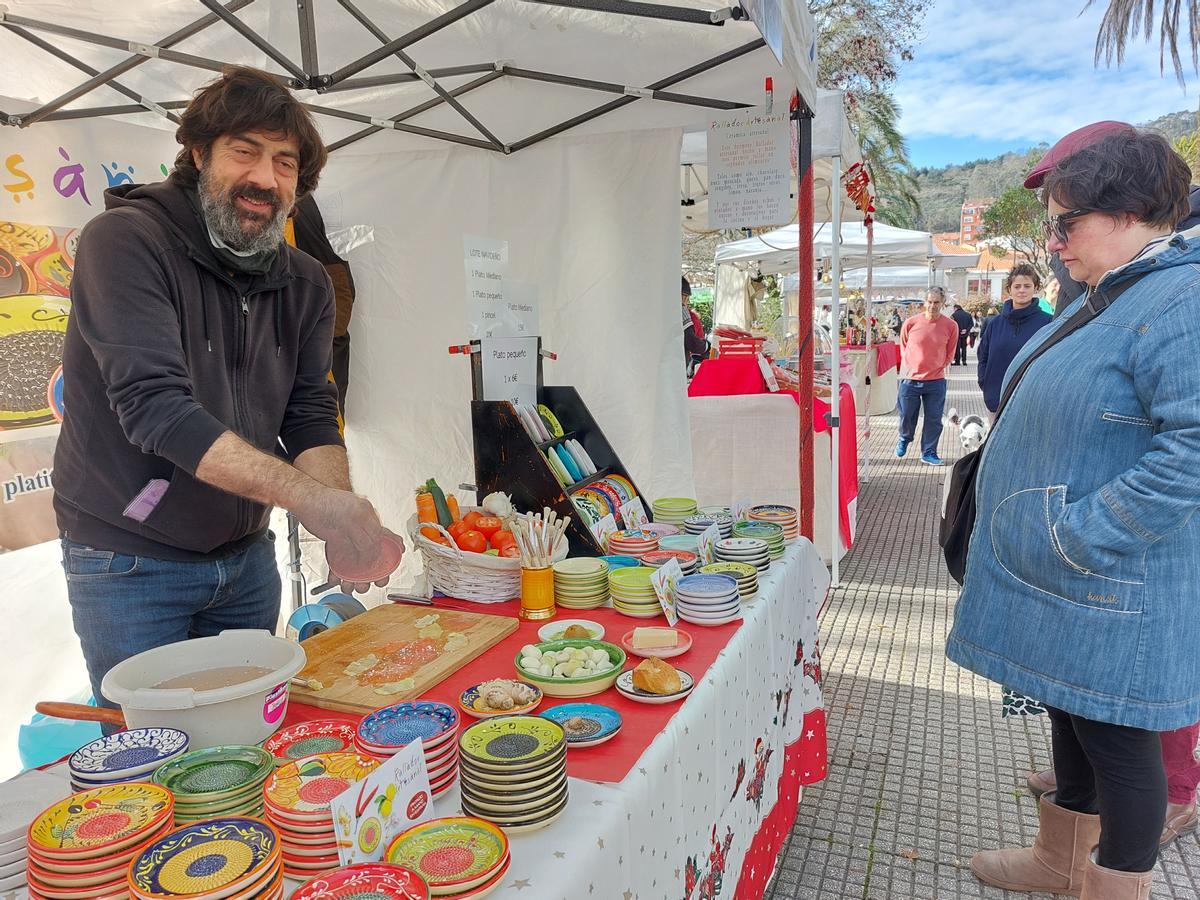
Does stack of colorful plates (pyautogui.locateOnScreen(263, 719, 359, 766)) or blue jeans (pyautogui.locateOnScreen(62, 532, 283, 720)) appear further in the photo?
blue jeans (pyautogui.locateOnScreen(62, 532, 283, 720))

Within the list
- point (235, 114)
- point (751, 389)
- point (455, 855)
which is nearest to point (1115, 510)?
point (455, 855)

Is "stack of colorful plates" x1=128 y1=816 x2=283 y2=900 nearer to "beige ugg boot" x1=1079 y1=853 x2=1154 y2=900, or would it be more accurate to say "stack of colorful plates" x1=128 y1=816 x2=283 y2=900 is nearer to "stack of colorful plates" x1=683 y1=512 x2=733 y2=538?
"stack of colorful plates" x1=683 y1=512 x2=733 y2=538

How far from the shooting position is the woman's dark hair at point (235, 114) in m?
1.63

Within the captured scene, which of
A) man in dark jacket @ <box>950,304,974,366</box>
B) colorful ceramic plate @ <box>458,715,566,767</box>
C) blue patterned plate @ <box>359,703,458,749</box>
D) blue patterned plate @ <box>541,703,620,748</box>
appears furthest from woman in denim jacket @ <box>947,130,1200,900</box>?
man in dark jacket @ <box>950,304,974,366</box>

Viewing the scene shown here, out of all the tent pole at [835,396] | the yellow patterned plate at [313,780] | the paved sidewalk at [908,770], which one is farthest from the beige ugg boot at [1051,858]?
the tent pole at [835,396]

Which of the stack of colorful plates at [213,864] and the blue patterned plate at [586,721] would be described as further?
the blue patterned plate at [586,721]

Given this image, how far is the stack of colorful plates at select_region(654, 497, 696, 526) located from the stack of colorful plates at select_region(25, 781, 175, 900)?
1834mm

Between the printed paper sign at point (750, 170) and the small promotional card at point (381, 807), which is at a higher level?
the printed paper sign at point (750, 170)

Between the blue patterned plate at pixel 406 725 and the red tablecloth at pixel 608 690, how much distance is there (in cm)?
14

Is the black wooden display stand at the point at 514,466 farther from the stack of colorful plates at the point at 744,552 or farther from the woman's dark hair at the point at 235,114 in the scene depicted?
the woman's dark hair at the point at 235,114

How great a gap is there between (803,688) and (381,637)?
1.35 meters

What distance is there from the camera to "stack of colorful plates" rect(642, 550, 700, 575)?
208cm

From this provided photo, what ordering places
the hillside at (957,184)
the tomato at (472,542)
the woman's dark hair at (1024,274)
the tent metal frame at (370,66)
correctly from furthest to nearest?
the hillside at (957,184) < the woman's dark hair at (1024,274) < the tent metal frame at (370,66) < the tomato at (472,542)

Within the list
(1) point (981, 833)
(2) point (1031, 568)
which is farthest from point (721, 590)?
(1) point (981, 833)
